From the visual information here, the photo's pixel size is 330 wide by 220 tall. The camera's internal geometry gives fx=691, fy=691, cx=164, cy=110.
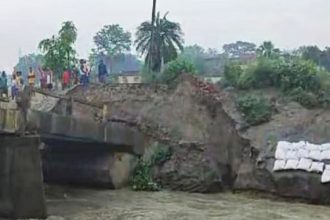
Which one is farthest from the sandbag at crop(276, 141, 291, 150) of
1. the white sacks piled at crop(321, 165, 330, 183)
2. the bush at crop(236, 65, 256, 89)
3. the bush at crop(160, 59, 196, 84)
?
the bush at crop(160, 59, 196, 84)

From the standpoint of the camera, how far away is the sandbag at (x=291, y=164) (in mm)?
28234

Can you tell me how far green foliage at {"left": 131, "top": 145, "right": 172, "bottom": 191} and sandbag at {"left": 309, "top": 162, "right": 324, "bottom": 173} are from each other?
6.75 meters

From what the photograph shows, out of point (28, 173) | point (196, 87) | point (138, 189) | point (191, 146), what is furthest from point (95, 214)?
point (196, 87)

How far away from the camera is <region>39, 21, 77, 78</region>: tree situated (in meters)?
35.8

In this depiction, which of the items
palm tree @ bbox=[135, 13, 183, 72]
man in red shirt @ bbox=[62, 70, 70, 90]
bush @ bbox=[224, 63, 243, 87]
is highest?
palm tree @ bbox=[135, 13, 183, 72]

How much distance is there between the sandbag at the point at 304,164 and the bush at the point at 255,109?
4.13 metres

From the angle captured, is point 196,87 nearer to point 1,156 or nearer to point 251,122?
point 251,122

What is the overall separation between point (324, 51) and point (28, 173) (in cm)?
3597

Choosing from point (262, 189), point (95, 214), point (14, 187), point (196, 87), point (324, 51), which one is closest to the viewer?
point (14, 187)

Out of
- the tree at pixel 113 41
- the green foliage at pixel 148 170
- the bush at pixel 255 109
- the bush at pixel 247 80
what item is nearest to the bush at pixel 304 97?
the bush at pixel 255 109

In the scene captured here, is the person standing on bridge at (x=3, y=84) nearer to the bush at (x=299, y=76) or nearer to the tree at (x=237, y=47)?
the bush at (x=299, y=76)

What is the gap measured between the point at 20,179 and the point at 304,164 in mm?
13179

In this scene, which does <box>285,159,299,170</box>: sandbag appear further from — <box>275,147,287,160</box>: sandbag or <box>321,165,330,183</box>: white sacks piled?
<box>321,165,330,183</box>: white sacks piled

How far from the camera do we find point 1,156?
19.5m
